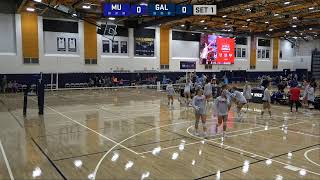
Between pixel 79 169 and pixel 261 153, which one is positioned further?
pixel 261 153

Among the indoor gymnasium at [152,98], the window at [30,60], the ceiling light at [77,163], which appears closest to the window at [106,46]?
the indoor gymnasium at [152,98]

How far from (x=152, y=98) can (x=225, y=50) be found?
19.8m

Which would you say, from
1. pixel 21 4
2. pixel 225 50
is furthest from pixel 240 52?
pixel 21 4

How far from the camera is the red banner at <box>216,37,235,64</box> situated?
3794 centimetres

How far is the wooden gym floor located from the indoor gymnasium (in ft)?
0.14

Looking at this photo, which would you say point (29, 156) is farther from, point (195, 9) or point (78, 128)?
point (195, 9)

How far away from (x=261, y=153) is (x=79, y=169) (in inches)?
188

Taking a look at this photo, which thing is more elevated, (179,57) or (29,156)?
(179,57)

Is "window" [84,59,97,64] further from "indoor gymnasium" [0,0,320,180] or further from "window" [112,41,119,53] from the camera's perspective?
"window" [112,41,119,53]

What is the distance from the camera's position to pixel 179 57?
35.7 m

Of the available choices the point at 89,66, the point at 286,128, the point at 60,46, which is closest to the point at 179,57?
the point at 89,66

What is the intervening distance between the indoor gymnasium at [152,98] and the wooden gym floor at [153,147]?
4cm

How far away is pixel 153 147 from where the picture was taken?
872 centimetres
